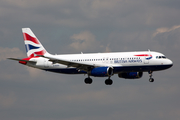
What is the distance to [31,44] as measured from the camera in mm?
81562

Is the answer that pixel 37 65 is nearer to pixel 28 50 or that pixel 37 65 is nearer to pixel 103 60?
pixel 28 50

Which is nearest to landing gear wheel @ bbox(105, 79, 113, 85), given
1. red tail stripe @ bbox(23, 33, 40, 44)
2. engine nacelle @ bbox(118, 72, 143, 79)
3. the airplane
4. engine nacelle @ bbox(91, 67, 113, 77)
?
the airplane

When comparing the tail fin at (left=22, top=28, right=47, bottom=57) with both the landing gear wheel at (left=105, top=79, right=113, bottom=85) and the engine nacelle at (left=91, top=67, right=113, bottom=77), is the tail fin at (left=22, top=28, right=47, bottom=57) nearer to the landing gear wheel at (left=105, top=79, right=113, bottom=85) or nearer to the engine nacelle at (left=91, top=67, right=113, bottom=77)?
the landing gear wheel at (left=105, top=79, right=113, bottom=85)

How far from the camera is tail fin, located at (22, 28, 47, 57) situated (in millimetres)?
80812

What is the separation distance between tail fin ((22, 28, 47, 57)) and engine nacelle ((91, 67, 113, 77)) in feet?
52.2

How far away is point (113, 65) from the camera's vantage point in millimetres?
70875

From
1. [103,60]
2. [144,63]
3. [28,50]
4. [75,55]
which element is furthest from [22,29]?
[144,63]

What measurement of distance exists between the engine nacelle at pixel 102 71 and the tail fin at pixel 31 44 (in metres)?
15.9

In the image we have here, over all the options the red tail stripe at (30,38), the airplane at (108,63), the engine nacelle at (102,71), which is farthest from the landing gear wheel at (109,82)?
the red tail stripe at (30,38)

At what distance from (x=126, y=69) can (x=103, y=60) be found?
16.1 feet

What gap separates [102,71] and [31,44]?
67.0 ft

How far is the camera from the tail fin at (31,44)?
8081 cm

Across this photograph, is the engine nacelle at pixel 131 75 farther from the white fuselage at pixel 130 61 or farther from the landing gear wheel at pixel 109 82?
the white fuselage at pixel 130 61

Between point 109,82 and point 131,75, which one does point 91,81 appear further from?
point 131,75
